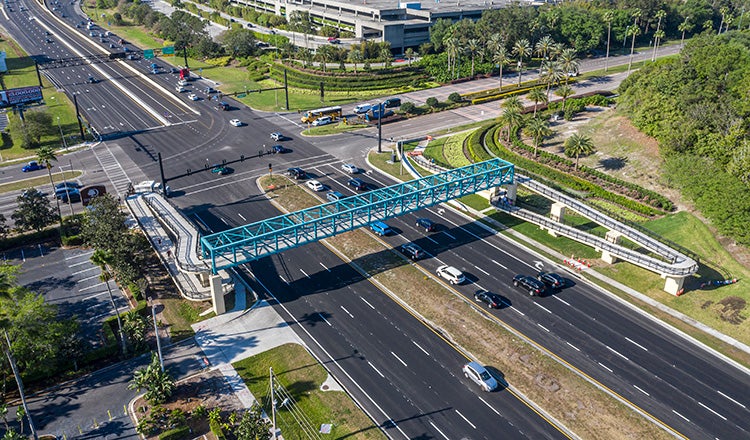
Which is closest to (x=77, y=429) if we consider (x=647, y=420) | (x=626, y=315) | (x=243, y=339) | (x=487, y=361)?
(x=243, y=339)

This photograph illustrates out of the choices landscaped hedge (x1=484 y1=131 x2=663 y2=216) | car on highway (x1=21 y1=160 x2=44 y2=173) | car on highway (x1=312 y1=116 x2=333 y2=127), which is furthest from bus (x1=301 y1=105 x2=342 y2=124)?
car on highway (x1=21 y1=160 x2=44 y2=173)

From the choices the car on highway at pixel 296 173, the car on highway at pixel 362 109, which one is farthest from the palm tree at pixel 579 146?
the car on highway at pixel 362 109

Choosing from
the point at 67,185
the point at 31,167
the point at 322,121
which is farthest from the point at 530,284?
the point at 31,167

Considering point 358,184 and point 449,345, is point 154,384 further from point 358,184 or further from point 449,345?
point 358,184

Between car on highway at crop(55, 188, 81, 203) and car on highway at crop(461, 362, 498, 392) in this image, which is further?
car on highway at crop(55, 188, 81, 203)

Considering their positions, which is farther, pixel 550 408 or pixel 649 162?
pixel 649 162

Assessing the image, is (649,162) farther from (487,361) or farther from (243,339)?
(243,339)

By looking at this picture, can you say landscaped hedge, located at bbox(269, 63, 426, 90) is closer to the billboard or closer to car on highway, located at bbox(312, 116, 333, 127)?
car on highway, located at bbox(312, 116, 333, 127)

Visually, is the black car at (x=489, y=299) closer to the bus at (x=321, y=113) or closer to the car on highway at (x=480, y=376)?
the car on highway at (x=480, y=376)
